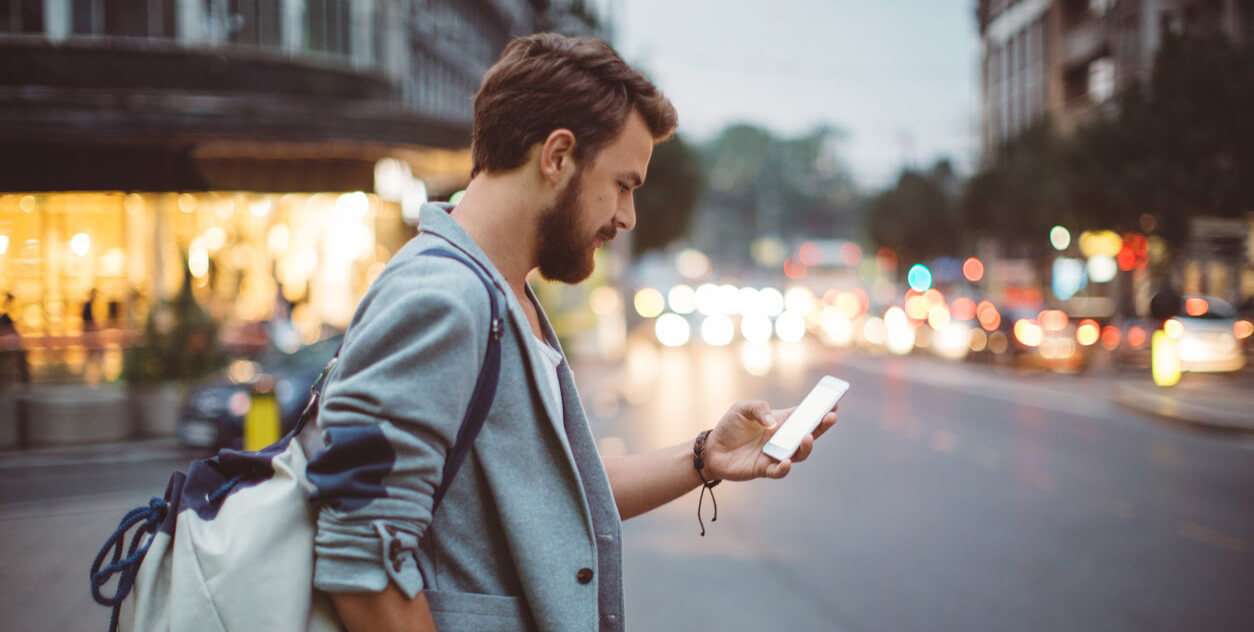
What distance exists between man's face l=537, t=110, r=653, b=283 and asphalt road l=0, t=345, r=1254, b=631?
4.38m

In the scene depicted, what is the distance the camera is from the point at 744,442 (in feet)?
7.87

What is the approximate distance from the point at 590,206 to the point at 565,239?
0.07 meters

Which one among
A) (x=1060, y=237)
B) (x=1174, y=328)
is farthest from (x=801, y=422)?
(x=1060, y=237)

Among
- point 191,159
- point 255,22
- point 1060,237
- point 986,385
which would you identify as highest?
point 255,22

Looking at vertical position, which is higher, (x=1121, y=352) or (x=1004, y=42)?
(x=1004, y=42)

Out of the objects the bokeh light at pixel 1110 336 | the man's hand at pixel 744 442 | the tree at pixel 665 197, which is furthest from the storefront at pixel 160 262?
the tree at pixel 665 197

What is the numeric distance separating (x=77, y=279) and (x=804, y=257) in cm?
3319

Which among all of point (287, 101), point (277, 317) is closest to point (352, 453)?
point (277, 317)

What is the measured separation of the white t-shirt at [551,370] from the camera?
72.9 inches

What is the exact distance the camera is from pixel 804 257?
165 feet

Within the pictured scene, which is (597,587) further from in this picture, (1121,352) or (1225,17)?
(1225,17)

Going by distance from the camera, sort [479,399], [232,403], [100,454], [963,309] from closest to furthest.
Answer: [479,399]
[232,403]
[100,454]
[963,309]

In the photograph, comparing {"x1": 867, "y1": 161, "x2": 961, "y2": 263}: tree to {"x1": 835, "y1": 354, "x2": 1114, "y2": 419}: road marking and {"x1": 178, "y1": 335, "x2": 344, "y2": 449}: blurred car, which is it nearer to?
{"x1": 835, "y1": 354, "x2": 1114, "y2": 419}: road marking

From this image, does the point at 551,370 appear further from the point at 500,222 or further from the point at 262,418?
the point at 262,418
